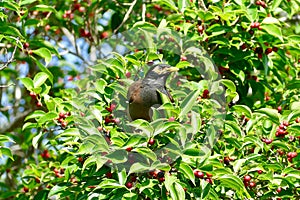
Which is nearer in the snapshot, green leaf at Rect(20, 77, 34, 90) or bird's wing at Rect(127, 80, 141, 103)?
bird's wing at Rect(127, 80, 141, 103)

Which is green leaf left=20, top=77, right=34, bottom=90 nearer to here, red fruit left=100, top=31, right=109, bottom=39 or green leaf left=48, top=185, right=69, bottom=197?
green leaf left=48, top=185, right=69, bottom=197

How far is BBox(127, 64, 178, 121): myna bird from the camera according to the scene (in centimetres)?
245

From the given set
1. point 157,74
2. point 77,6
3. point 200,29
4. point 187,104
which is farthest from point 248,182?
point 77,6

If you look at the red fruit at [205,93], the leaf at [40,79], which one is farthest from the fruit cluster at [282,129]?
the leaf at [40,79]

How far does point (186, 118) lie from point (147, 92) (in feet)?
0.78

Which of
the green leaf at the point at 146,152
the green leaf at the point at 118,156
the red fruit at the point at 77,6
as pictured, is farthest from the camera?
the red fruit at the point at 77,6

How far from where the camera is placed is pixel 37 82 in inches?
113

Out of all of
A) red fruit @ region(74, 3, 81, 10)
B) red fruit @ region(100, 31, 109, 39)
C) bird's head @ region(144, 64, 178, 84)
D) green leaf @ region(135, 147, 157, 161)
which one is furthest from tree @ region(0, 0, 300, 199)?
red fruit @ region(100, 31, 109, 39)

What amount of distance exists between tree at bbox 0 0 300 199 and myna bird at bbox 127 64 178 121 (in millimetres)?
55

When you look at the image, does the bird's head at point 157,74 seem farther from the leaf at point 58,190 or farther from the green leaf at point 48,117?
the leaf at point 58,190

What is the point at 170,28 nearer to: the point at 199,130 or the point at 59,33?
the point at 199,130

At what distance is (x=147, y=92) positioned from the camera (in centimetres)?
245

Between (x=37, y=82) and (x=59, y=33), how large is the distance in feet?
5.17

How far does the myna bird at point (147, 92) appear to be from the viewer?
245 centimetres
